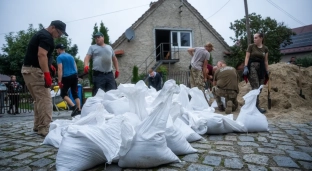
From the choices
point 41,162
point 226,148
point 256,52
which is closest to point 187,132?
point 226,148

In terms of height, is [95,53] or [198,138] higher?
[95,53]

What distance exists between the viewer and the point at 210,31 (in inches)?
621

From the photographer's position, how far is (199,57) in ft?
17.8

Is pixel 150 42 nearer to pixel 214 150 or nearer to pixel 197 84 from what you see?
pixel 197 84

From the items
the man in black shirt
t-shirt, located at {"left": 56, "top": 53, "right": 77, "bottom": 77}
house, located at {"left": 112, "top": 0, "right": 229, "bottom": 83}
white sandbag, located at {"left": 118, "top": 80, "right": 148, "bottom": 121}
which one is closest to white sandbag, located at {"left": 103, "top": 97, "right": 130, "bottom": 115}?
white sandbag, located at {"left": 118, "top": 80, "right": 148, "bottom": 121}

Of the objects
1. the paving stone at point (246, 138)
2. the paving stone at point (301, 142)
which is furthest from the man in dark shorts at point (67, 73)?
the paving stone at point (301, 142)

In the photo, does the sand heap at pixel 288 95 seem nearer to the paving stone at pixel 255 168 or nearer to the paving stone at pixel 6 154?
the paving stone at pixel 255 168

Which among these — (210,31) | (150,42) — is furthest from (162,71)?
(210,31)

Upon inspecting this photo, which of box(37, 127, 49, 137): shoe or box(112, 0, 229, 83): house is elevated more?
box(112, 0, 229, 83): house

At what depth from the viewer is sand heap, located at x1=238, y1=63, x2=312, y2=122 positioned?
14.6 ft

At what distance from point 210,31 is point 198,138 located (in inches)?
562

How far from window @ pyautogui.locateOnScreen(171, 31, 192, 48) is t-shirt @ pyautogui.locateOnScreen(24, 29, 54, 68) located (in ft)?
41.9

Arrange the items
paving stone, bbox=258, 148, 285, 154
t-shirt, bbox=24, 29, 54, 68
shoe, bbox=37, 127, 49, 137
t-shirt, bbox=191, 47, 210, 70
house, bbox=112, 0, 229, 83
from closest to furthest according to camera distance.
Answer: paving stone, bbox=258, 148, 285, 154, t-shirt, bbox=24, 29, 54, 68, shoe, bbox=37, 127, 49, 137, t-shirt, bbox=191, 47, 210, 70, house, bbox=112, 0, 229, 83

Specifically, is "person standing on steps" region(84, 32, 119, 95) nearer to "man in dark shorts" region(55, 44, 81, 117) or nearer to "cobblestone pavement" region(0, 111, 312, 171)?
"man in dark shorts" region(55, 44, 81, 117)
